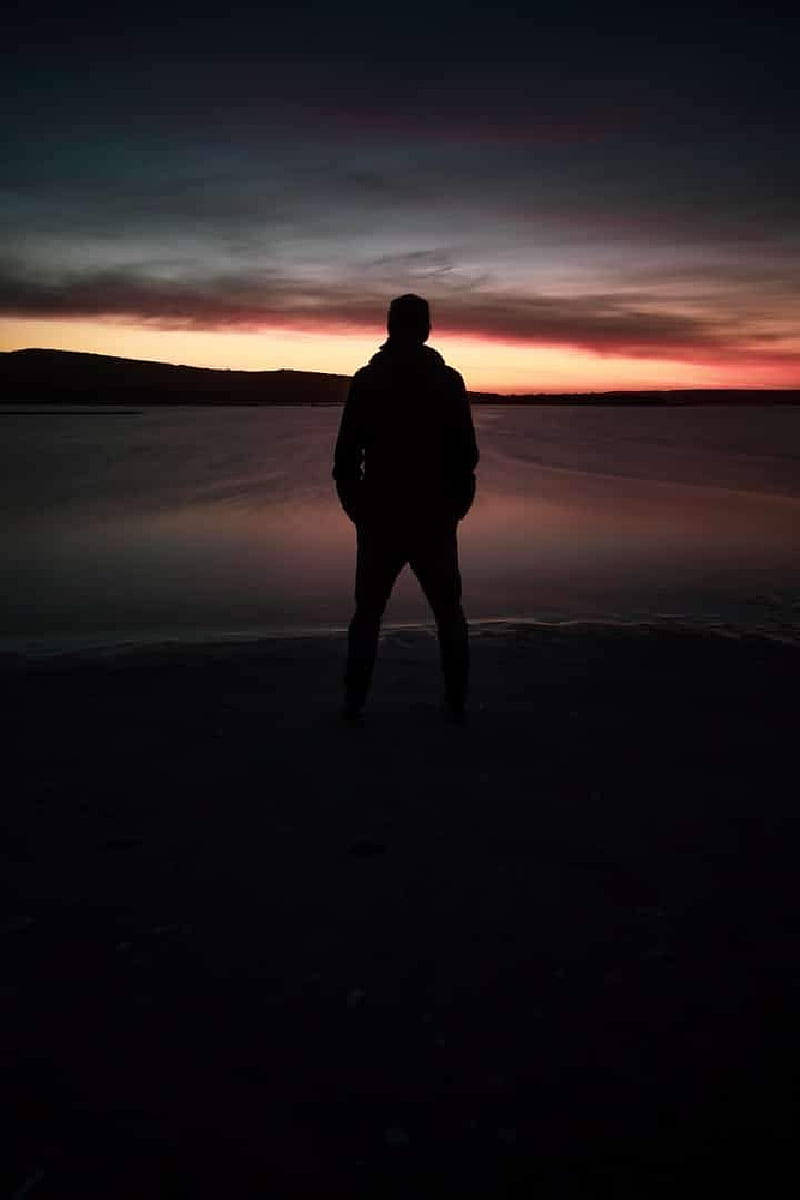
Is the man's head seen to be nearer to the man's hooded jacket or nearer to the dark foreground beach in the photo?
the man's hooded jacket

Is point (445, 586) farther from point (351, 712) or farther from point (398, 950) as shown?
point (398, 950)

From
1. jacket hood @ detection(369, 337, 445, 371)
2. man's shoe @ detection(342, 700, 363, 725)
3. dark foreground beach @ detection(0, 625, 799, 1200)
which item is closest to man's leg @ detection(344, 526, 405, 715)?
man's shoe @ detection(342, 700, 363, 725)

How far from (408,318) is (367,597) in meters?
1.68

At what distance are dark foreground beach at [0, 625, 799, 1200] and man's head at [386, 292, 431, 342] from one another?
244 centimetres

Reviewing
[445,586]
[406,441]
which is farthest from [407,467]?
[445,586]

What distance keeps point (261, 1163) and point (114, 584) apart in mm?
9794

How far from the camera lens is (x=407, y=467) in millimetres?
4965

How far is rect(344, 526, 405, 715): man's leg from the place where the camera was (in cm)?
506

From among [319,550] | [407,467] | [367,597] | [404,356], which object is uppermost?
[404,356]

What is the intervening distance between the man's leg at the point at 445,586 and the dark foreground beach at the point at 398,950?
0.51 m

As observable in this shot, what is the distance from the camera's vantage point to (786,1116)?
2338 millimetres

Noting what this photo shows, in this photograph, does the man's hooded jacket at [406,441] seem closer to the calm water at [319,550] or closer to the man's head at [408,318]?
the man's head at [408,318]

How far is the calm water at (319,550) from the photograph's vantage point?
31.5 feet

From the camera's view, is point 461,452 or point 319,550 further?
point 319,550
